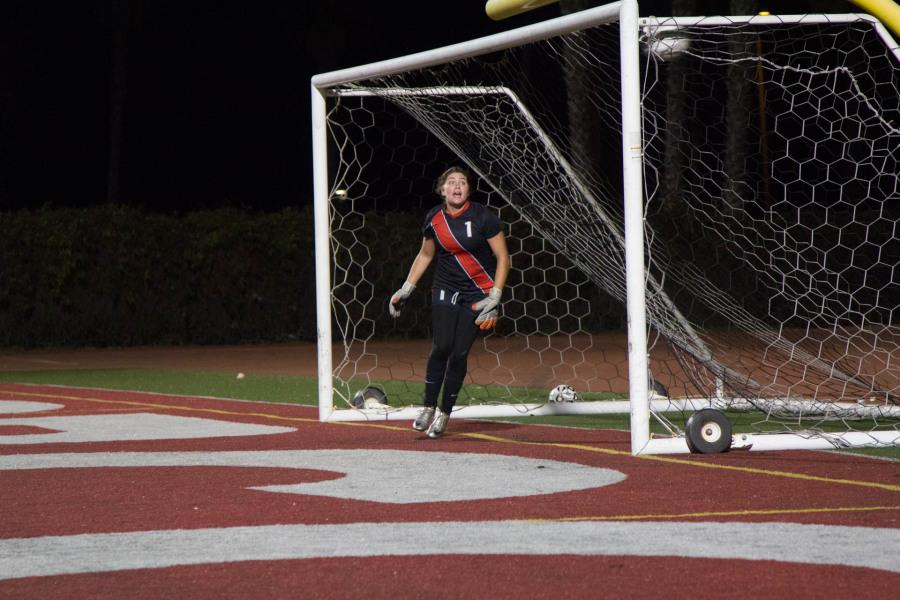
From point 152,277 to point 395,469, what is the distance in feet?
55.0

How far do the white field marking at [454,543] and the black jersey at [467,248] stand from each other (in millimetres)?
Answer: 4016

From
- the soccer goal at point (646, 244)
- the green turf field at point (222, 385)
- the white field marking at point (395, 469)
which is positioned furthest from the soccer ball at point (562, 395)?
the white field marking at point (395, 469)

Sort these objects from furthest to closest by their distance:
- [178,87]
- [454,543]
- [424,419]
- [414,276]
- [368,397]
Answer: [178,87] < [368,397] < [414,276] < [424,419] < [454,543]

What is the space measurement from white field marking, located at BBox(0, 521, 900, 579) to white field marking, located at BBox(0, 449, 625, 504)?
1.00 meters

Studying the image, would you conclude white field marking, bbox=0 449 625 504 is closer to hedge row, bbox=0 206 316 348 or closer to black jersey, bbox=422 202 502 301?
black jersey, bbox=422 202 502 301

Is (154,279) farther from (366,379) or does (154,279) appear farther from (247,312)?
(366,379)

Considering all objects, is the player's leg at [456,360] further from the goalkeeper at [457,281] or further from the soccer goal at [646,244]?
the soccer goal at [646,244]

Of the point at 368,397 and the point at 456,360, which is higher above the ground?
the point at 456,360

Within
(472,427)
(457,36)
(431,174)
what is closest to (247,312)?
(431,174)

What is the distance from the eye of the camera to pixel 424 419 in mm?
10281

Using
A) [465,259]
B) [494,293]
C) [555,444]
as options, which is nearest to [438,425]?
[555,444]

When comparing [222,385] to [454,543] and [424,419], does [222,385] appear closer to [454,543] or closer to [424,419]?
[424,419]

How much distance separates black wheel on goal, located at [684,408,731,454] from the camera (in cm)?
885

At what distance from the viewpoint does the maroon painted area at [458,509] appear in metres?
5.03
